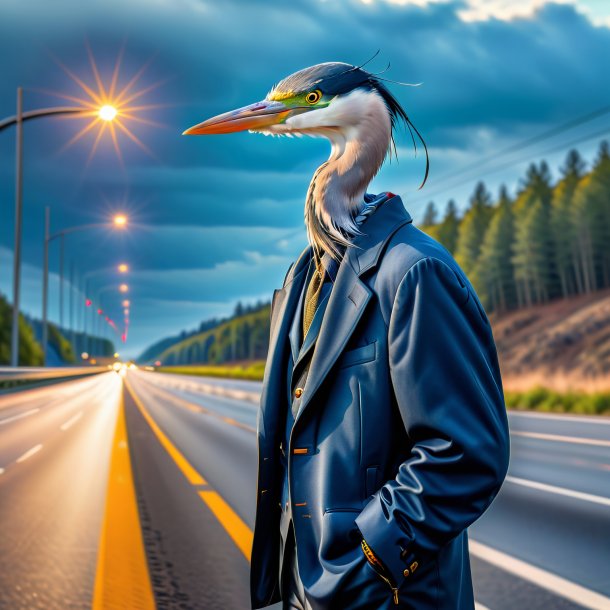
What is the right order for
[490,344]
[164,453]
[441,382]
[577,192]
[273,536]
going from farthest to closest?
[577,192], [164,453], [273,536], [490,344], [441,382]

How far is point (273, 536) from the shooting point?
2.15 m

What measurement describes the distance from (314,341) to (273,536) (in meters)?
0.61

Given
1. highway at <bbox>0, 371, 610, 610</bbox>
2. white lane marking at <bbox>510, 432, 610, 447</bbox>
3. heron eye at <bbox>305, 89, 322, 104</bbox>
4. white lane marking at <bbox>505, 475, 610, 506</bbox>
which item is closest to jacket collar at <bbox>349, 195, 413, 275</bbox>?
heron eye at <bbox>305, 89, 322, 104</bbox>

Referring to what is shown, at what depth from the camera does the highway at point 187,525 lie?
5172mm

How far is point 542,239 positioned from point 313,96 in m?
103

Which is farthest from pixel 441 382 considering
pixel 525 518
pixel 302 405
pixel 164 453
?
pixel 164 453

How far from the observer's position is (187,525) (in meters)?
7.36

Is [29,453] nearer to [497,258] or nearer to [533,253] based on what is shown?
[533,253]

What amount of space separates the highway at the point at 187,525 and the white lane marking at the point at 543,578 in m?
0.01

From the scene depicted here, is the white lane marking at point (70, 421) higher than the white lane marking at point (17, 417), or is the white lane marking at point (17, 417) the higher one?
the white lane marking at point (17, 417)

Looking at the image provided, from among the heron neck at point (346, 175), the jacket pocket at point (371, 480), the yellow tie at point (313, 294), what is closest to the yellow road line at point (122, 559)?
the yellow tie at point (313, 294)

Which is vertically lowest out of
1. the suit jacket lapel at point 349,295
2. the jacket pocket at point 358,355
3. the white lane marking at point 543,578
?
the white lane marking at point 543,578

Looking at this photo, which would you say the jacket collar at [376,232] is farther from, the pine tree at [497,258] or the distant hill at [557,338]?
the pine tree at [497,258]

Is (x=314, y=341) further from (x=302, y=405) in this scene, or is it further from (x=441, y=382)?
(x=441, y=382)
